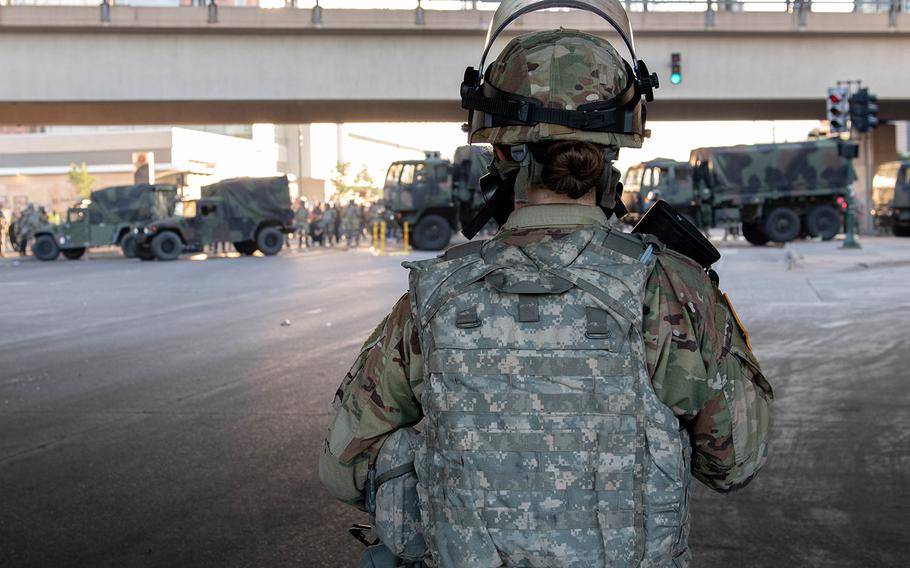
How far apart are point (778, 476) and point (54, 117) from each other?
96.5 ft

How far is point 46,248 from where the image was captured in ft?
108

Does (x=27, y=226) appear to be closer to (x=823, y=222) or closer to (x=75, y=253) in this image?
(x=75, y=253)

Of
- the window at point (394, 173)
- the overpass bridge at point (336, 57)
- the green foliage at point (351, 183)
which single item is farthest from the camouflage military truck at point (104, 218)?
the green foliage at point (351, 183)

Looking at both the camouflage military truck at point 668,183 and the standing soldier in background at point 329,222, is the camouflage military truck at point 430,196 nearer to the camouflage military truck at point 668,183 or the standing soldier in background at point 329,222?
the camouflage military truck at point 668,183

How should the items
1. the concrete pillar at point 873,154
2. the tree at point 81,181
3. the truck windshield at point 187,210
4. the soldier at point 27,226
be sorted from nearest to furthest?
1. the truck windshield at point 187,210
2. the soldier at point 27,226
3. the concrete pillar at point 873,154
4. the tree at point 81,181

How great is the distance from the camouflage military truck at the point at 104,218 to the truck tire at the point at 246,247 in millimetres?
2343

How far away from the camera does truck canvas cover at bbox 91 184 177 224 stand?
107 ft

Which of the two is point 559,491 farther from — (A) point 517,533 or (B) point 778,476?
(B) point 778,476

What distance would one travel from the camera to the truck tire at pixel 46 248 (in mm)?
32750

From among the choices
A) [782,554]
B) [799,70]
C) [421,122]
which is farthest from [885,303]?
[421,122]

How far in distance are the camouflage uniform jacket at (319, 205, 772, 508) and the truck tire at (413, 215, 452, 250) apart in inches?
1188

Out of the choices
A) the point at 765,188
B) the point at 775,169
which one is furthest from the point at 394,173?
the point at 775,169

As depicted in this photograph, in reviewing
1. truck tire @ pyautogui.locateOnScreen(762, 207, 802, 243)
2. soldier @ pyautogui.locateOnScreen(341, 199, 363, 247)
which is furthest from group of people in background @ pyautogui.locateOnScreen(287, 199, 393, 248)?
truck tire @ pyautogui.locateOnScreen(762, 207, 802, 243)

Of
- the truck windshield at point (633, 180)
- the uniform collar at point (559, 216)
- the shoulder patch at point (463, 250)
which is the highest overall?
the truck windshield at point (633, 180)
